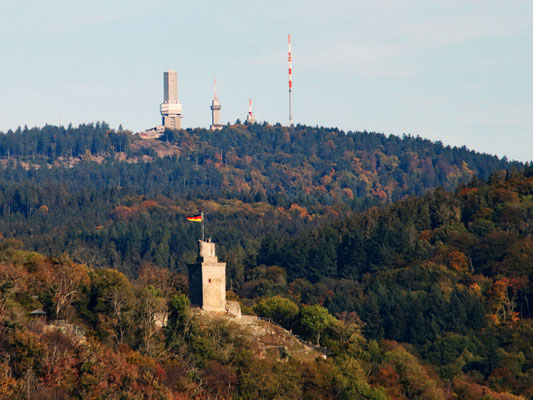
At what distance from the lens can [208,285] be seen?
90.9 meters

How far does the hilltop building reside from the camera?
90875mm

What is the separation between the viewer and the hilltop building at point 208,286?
298 feet

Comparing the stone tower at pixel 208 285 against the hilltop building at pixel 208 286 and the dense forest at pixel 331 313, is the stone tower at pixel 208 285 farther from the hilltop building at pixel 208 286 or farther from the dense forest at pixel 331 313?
the dense forest at pixel 331 313

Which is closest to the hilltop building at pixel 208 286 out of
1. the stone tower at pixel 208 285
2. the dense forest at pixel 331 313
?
the stone tower at pixel 208 285

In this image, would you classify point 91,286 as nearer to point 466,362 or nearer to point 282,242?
point 466,362

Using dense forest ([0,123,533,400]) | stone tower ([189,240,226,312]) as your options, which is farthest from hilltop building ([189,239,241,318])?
dense forest ([0,123,533,400])

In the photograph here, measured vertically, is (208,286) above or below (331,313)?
above

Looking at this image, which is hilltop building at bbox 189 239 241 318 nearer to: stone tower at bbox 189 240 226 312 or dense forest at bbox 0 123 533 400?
stone tower at bbox 189 240 226 312

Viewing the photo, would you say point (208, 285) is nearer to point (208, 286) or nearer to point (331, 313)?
point (208, 286)

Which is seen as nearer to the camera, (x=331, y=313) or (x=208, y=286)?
(x=208, y=286)

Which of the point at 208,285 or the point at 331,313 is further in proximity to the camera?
the point at 331,313

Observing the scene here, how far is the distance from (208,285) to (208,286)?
0.23 feet

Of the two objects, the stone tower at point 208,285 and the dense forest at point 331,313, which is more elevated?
the stone tower at point 208,285

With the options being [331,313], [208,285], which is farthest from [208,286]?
[331,313]
